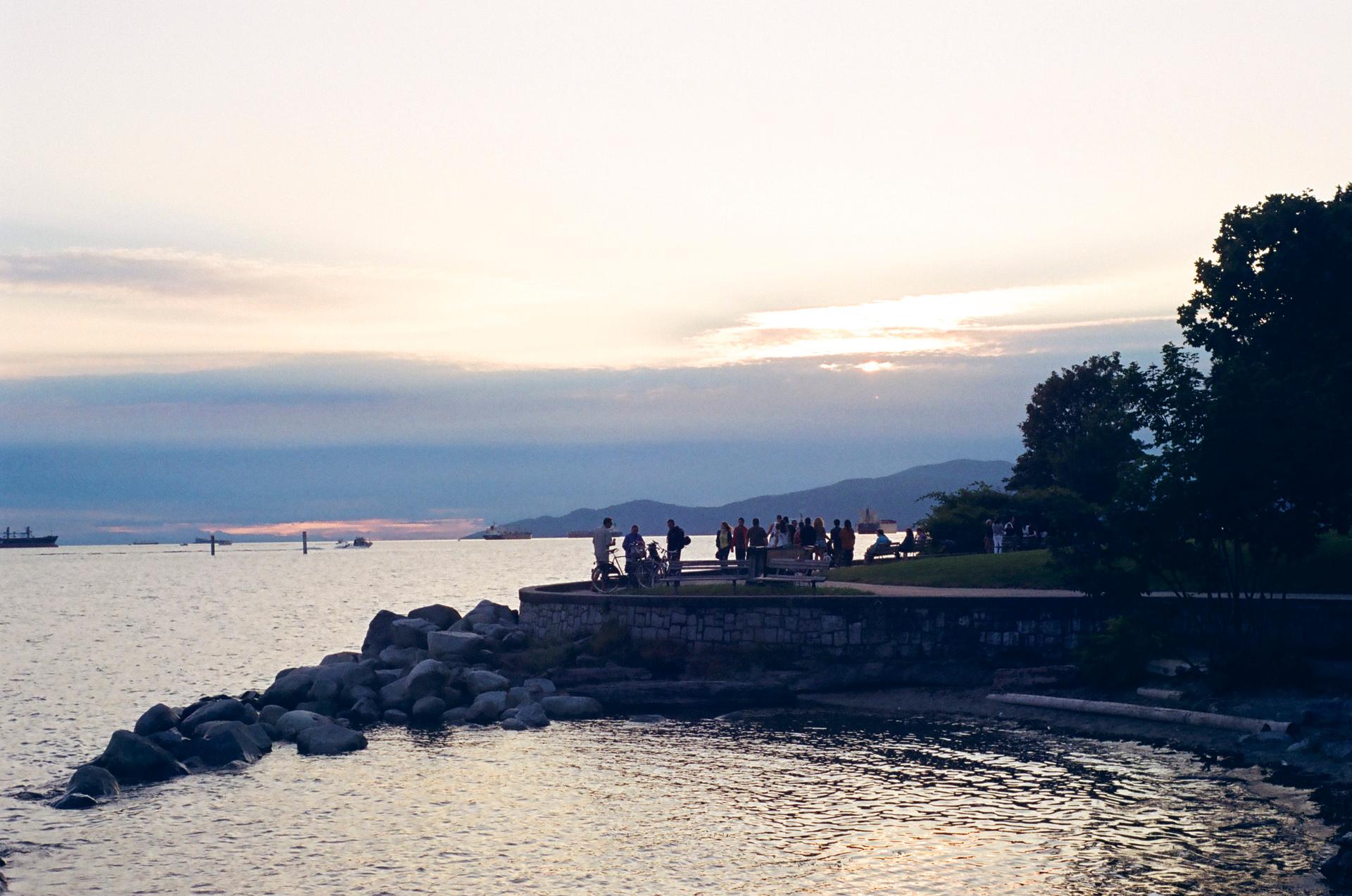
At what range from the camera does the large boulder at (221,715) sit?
25297mm

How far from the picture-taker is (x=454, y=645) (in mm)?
30641

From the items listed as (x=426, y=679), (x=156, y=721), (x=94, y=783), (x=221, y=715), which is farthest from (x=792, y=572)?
(x=94, y=783)

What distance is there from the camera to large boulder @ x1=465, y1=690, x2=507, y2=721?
2580cm

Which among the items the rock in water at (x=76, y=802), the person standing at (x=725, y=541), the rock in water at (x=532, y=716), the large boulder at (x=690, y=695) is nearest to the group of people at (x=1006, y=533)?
the person standing at (x=725, y=541)

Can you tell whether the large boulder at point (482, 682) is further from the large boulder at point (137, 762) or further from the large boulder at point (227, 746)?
the large boulder at point (137, 762)

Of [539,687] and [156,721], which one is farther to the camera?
[539,687]

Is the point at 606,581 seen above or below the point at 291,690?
above

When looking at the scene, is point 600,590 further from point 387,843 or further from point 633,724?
point 387,843

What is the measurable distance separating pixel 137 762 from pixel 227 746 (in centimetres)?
176

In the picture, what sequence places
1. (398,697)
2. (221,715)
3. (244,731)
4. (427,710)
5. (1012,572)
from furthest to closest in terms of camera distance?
(1012,572) → (398,697) → (427,710) → (221,715) → (244,731)

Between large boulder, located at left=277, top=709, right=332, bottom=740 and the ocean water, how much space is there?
888 millimetres

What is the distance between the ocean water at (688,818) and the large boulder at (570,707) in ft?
3.22

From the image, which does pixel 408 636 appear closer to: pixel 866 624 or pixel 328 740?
pixel 328 740

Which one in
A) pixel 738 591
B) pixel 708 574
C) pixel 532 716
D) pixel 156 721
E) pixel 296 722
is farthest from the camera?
pixel 708 574
